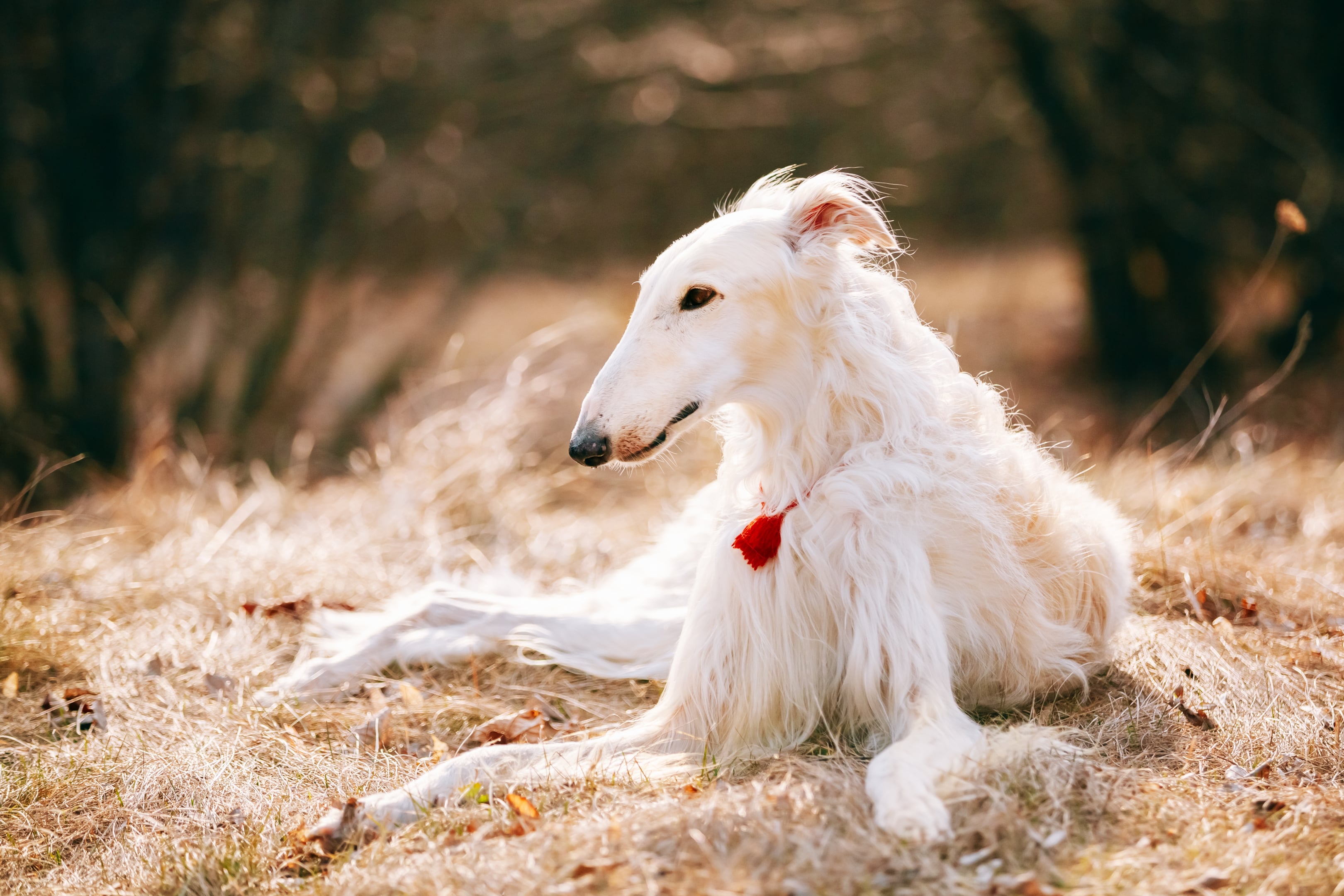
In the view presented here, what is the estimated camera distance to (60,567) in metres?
4.07

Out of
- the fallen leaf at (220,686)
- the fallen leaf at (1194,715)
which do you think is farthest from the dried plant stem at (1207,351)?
the fallen leaf at (220,686)

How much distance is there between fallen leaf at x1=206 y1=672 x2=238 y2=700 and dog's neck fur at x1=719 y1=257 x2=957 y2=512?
6.24ft

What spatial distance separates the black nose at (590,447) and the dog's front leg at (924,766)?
0.90 metres

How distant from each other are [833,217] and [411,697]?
192cm

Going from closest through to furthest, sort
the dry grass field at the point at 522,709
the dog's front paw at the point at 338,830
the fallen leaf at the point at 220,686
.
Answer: the dry grass field at the point at 522,709, the dog's front paw at the point at 338,830, the fallen leaf at the point at 220,686

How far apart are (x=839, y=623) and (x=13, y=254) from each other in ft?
25.7

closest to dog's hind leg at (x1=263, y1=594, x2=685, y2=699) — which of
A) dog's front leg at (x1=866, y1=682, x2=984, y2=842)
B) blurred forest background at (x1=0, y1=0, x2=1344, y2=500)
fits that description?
dog's front leg at (x1=866, y1=682, x2=984, y2=842)

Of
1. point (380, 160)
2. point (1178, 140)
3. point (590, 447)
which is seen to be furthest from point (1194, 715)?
point (380, 160)

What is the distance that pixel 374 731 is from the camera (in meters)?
3.07

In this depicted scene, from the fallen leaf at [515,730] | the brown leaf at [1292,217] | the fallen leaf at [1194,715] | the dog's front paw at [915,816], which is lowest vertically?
the fallen leaf at [515,730]

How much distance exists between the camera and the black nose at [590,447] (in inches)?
94.0

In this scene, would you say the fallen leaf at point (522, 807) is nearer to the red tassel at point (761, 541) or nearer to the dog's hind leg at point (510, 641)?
the red tassel at point (761, 541)

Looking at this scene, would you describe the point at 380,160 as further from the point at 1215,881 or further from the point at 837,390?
the point at 1215,881

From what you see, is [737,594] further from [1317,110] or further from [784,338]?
[1317,110]
